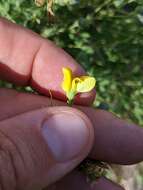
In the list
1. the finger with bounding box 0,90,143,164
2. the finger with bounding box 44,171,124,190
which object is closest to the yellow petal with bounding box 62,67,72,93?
the finger with bounding box 0,90,143,164

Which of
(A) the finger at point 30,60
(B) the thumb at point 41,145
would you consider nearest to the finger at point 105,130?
(A) the finger at point 30,60

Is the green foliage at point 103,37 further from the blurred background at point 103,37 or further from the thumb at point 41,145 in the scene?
the thumb at point 41,145

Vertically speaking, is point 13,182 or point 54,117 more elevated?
point 54,117

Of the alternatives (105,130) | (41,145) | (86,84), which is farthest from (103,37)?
Answer: (41,145)

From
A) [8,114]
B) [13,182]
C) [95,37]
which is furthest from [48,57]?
[13,182]

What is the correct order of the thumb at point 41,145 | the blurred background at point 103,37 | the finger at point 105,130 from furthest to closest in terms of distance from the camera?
the blurred background at point 103,37 < the finger at point 105,130 < the thumb at point 41,145

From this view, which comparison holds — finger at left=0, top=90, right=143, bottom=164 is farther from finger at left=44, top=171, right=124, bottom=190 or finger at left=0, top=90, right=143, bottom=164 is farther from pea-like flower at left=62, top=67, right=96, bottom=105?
pea-like flower at left=62, top=67, right=96, bottom=105

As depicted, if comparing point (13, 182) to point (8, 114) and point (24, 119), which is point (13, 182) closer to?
point (24, 119)
